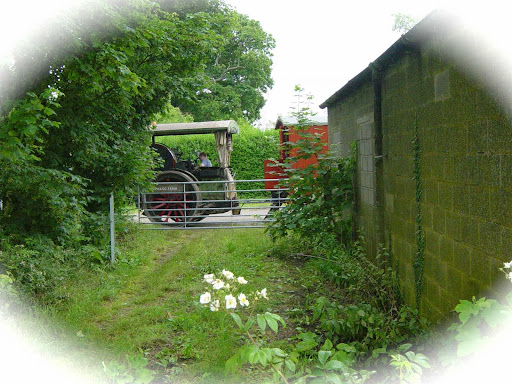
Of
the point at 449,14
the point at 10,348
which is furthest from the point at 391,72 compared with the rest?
the point at 10,348

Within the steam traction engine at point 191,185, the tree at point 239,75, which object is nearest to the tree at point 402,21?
the tree at point 239,75

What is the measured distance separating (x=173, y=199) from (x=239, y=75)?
20.3 meters

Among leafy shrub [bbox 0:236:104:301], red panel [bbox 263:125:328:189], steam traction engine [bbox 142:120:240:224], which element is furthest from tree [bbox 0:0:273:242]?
steam traction engine [bbox 142:120:240:224]

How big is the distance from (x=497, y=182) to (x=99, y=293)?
5140 mm

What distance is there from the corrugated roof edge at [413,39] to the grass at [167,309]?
2.85m

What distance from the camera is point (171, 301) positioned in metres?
6.36

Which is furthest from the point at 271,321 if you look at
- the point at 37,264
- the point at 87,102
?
the point at 87,102

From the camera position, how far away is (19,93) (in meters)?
6.07

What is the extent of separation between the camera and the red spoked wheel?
1295cm

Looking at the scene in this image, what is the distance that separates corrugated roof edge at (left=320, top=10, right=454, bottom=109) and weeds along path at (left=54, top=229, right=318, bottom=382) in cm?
279

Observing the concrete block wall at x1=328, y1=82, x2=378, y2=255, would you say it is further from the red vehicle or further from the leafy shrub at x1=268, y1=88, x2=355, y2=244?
the red vehicle

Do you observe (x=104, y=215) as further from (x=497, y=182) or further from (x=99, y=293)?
(x=497, y=182)

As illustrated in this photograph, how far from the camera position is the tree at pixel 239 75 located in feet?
99.5

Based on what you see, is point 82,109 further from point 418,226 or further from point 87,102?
point 418,226
